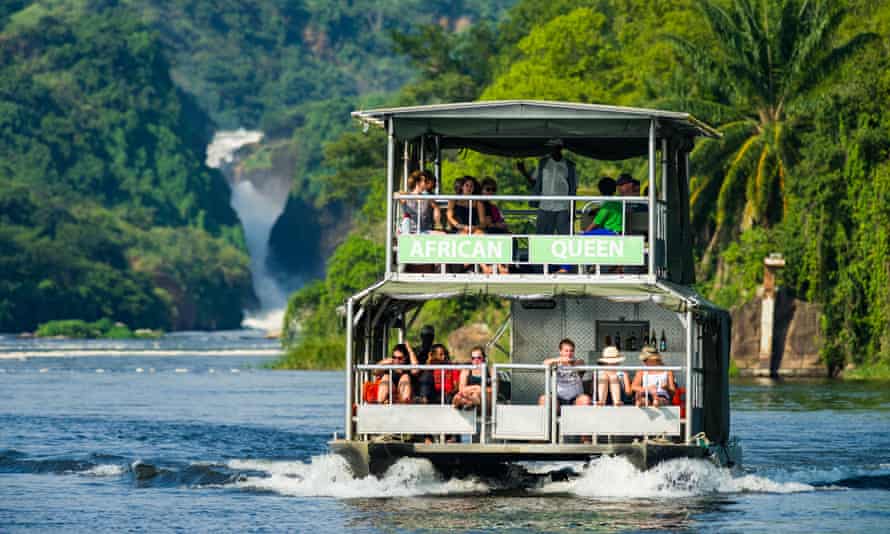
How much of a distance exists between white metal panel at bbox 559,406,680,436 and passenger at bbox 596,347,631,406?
0.65 feet

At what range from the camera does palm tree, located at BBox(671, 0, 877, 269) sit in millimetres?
58500

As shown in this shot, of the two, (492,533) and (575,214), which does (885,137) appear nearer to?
(575,214)

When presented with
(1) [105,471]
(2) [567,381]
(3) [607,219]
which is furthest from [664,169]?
(1) [105,471]

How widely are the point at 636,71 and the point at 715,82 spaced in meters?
15.5

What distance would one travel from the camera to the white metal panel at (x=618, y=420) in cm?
2291

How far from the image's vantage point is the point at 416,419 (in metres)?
23.2

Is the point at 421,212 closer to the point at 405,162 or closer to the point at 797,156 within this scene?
the point at 405,162

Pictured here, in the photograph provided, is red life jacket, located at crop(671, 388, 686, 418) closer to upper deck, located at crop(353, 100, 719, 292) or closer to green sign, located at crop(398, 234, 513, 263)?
upper deck, located at crop(353, 100, 719, 292)

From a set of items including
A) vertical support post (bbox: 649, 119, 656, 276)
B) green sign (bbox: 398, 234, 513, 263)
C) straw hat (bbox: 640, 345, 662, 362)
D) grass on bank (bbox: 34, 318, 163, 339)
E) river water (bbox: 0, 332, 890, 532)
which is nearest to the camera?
river water (bbox: 0, 332, 890, 532)

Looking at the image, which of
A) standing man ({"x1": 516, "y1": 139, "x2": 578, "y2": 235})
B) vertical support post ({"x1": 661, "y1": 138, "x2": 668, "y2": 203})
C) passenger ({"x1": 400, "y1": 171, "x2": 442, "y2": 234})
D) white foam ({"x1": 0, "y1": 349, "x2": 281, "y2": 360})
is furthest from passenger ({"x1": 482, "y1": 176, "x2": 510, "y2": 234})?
white foam ({"x1": 0, "y1": 349, "x2": 281, "y2": 360})

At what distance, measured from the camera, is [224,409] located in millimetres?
46469

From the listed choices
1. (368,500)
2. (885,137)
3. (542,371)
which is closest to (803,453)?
(542,371)

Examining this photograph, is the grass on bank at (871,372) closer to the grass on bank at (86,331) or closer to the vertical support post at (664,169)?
the vertical support post at (664,169)

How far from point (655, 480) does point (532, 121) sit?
4.71 metres
